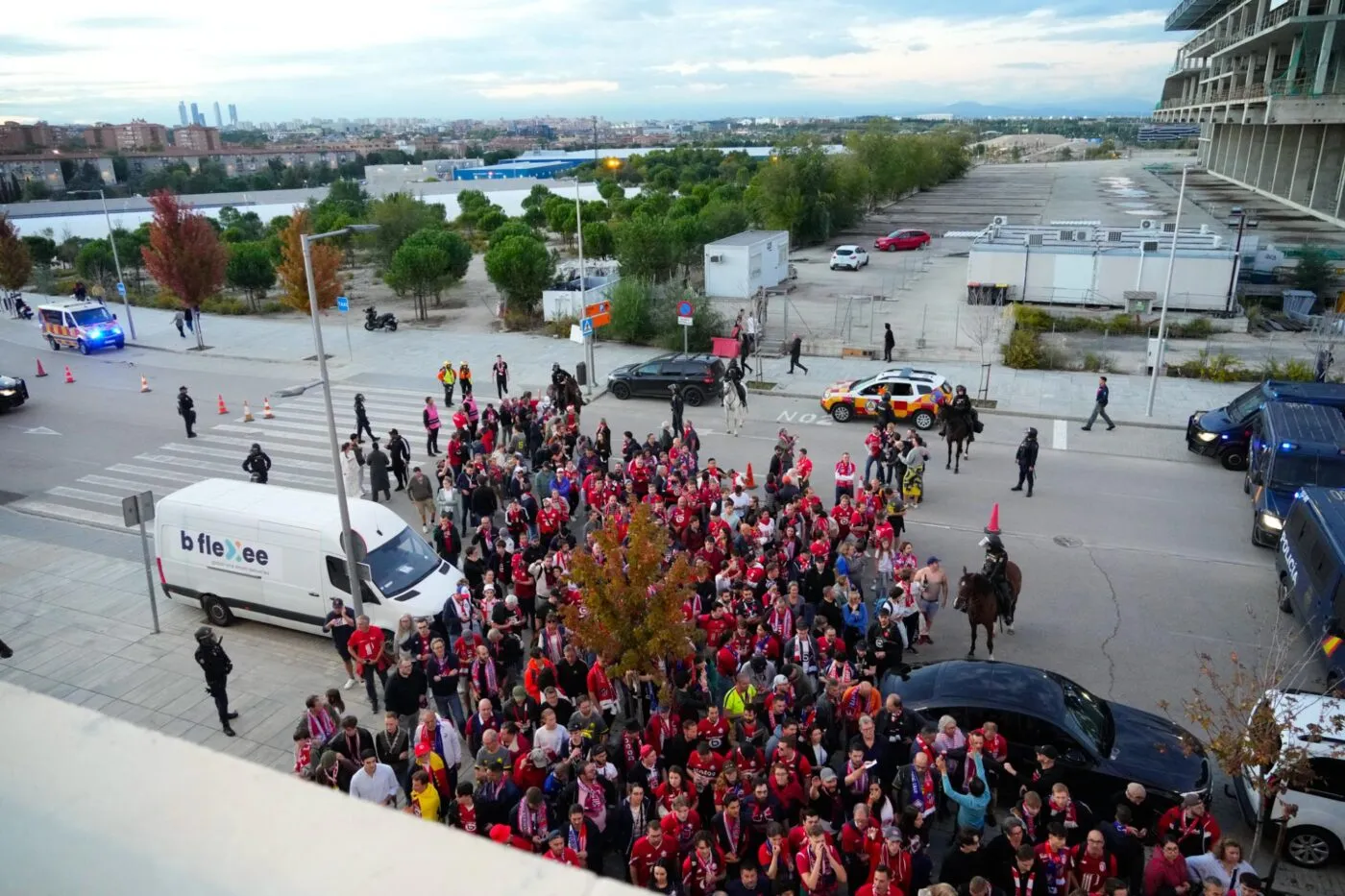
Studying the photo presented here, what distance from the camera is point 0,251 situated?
44719mm

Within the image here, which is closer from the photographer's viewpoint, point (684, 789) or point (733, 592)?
point (684, 789)

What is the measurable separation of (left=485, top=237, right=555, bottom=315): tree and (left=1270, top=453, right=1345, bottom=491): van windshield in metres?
28.2

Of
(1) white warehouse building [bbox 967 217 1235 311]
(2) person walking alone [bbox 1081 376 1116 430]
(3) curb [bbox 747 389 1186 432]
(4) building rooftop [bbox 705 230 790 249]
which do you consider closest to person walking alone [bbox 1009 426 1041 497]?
(2) person walking alone [bbox 1081 376 1116 430]

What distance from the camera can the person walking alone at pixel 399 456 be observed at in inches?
736

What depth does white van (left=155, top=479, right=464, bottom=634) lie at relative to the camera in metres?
12.8

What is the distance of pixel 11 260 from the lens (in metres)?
45.3

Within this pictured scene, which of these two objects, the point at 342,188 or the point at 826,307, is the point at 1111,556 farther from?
the point at 342,188

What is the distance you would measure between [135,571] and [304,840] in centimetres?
1752

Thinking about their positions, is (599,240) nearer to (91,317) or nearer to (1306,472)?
(91,317)

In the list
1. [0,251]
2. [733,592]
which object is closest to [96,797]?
[733,592]

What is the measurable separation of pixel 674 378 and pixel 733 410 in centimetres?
325

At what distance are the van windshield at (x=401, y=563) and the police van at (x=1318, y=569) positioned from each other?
38.8 ft

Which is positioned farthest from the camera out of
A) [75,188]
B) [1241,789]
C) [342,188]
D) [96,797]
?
[75,188]

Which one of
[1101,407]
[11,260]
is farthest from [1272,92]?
[11,260]
